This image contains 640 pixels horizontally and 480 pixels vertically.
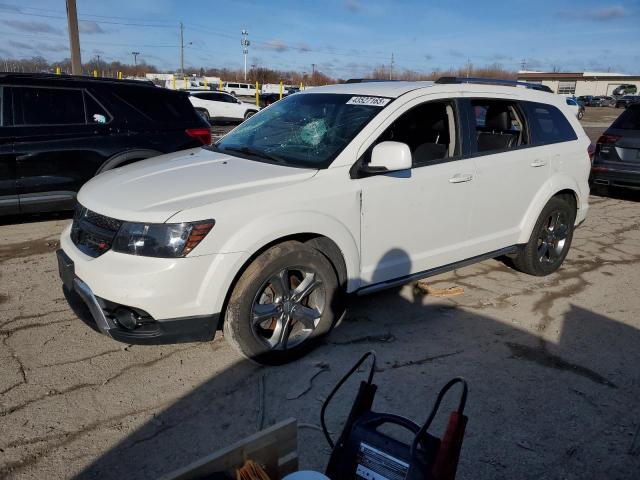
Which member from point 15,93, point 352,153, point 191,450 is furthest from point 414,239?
point 15,93

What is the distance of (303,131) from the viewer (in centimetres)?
396

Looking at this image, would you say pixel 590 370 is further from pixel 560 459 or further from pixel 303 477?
pixel 303 477

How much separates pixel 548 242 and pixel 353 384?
9.54 ft

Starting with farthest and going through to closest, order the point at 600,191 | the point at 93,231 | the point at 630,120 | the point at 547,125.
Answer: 1. the point at 600,191
2. the point at 630,120
3. the point at 547,125
4. the point at 93,231

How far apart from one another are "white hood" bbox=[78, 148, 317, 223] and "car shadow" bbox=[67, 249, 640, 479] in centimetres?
111

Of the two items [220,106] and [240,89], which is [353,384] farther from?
[240,89]

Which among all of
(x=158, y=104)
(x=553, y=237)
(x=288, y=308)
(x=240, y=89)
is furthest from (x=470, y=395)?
(x=240, y=89)

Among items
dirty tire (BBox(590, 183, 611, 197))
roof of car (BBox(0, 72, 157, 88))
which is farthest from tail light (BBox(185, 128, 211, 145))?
dirty tire (BBox(590, 183, 611, 197))

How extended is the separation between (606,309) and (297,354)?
2801 mm

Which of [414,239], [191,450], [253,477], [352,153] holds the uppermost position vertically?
[352,153]

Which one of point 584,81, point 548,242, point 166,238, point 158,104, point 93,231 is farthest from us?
point 584,81

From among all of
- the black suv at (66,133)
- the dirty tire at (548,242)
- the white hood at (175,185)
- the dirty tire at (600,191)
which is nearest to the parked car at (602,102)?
the dirty tire at (600,191)

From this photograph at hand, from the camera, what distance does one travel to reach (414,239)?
3.85 metres

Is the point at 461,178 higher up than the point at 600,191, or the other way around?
the point at 461,178
